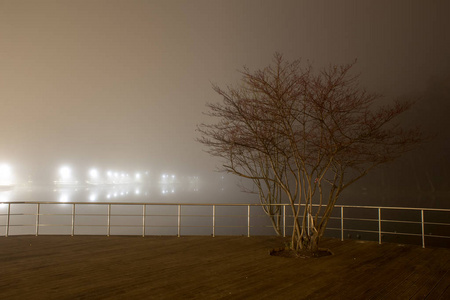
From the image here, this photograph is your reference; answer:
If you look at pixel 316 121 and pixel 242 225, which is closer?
pixel 316 121

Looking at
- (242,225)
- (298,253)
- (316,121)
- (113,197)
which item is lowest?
(242,225)

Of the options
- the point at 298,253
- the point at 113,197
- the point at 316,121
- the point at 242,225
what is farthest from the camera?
the point at 113,197

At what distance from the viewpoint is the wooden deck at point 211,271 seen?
13.9ft

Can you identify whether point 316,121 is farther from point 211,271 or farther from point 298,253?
point 211,271

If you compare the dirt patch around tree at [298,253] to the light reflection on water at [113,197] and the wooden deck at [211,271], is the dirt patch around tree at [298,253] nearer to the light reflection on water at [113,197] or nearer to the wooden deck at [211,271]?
the wooden deck at [211,271]

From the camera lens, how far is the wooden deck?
167 inches

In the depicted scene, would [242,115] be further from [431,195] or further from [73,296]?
[431,195]

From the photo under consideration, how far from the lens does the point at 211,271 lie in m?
5.33

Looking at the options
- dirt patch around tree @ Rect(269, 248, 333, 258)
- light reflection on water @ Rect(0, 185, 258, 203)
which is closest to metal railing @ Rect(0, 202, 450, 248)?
dirt patch around tree @ Rect(269, 248, 333, 258)

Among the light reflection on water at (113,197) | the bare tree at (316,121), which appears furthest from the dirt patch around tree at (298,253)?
the light reflection on water at (113,197)

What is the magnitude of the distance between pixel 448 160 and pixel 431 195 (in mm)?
13782

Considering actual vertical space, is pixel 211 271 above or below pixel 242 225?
above

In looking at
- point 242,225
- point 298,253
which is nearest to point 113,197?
point 242,225

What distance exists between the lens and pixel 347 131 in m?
7.38
